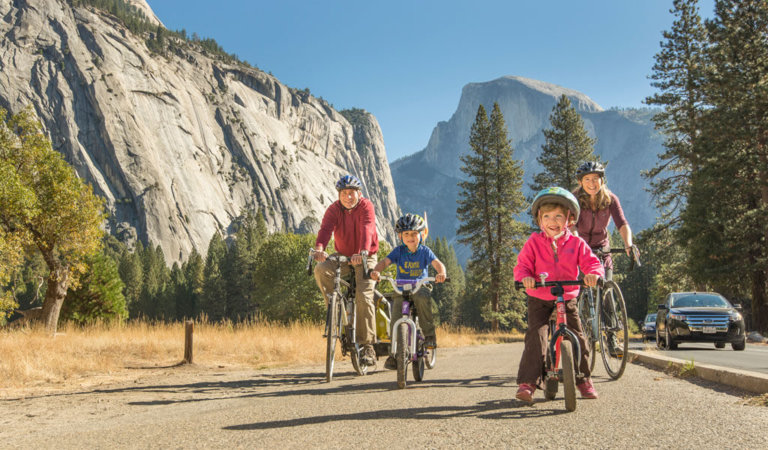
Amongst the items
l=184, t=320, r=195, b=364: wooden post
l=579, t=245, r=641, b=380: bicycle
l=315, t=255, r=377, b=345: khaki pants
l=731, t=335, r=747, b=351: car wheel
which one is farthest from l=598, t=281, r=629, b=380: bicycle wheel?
l=731, t=335, r=747, b=351: car wheel

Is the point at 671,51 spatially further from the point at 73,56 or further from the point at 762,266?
the point at 73,56

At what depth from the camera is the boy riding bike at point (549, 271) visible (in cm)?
391

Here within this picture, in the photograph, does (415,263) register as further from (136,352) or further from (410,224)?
(136,352)

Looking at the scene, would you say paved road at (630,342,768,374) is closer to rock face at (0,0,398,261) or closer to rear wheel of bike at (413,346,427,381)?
rear wheel of bike at (413,346,427,381)

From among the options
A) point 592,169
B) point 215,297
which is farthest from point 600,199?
point 215,297

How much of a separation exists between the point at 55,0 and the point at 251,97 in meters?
51.9

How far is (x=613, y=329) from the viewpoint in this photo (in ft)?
17.6

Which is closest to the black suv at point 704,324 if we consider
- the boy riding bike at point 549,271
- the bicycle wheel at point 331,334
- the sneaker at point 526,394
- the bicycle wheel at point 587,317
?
the bicycle wheel at point 587,317

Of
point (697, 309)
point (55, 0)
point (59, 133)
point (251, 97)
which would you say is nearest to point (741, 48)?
point (697, 309)

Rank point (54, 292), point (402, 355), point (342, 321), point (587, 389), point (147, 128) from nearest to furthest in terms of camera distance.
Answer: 1. point (587, 389)
2. point (402, 355)
3. point (342, 321)
4. point (54, 292)
5. point (147, 128)

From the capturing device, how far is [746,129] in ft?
69.2

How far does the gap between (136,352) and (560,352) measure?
9.25 metres

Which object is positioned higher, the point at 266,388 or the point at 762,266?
the point at 762,266

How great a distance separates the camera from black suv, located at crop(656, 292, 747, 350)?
1243 centimetres
